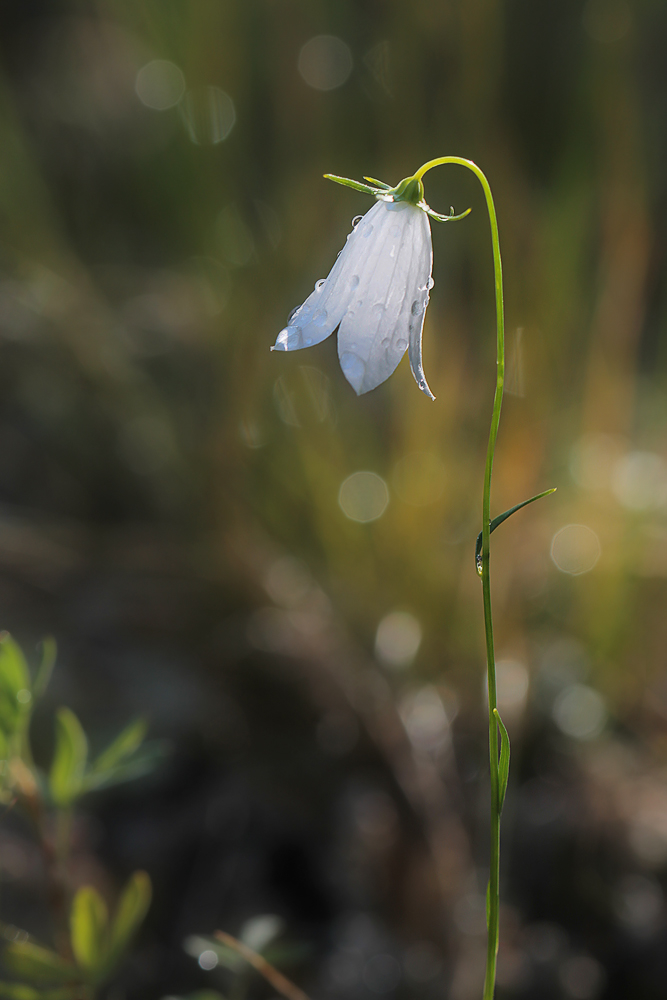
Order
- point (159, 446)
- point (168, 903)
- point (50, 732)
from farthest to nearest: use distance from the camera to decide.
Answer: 1. point (159, 446)
2. point (50, 732)
3. point (168, 903)

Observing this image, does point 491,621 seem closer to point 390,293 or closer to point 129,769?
point 390,293

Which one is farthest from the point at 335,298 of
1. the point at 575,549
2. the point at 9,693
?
the point at 575,549

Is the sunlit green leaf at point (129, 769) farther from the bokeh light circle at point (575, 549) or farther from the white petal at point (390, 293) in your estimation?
the bokeh light circle at point (575, 549)

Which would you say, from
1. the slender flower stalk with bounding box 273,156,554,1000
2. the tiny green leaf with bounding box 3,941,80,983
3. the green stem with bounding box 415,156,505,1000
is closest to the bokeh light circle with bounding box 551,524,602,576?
the slender flower stalk with bounding box 273,156,554,1000

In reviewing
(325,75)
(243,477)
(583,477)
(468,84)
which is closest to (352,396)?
(243,477)

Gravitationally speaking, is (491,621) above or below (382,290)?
below

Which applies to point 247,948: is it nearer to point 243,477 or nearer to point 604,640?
point 604,640

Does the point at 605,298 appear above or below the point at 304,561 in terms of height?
above
